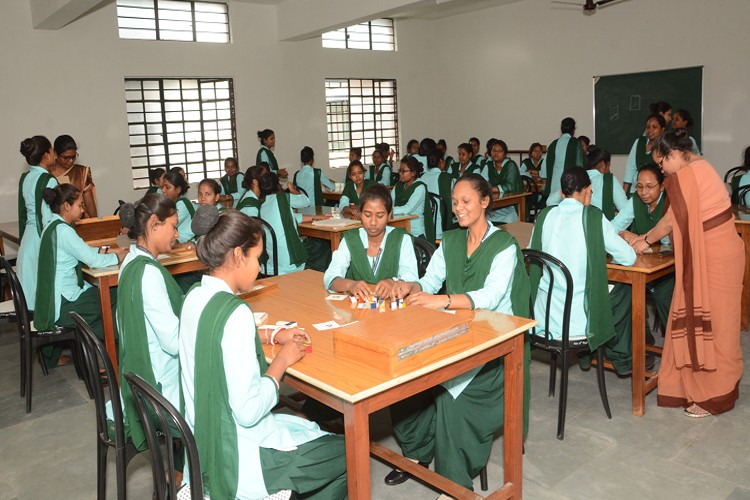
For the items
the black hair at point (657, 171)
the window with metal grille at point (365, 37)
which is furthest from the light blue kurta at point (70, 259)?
the window with metal grille at point (365, 37)

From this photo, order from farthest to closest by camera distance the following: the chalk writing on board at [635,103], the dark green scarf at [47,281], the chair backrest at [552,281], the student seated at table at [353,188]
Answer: the chalk writing on board at [635,103] → the student seated at table at [353,188] → the dark green scarf at [47,281] → the chair backrest at [552,281]

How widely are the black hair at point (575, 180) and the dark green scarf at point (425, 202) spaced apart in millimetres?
2457

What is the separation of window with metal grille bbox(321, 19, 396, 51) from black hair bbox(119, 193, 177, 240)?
26.7 feet

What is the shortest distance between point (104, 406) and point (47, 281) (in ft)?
5.09

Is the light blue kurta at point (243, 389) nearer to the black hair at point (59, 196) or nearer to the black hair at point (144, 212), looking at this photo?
the black hair at point (144, 212)

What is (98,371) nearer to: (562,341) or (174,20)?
(562,341)

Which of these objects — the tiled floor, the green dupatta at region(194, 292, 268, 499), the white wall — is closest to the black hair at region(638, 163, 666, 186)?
the tiled floor

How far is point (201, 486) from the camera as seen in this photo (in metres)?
1.71

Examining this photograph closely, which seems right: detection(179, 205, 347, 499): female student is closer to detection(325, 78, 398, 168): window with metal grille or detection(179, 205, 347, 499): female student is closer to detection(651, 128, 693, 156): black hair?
detection(651, 128, 693, 156): black hair

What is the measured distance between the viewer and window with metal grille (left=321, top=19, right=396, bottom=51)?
10.3 metres

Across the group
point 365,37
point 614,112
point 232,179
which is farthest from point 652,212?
point 365,37

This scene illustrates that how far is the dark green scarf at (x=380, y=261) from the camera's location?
2.86m

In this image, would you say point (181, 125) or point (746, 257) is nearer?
point (746, 257)

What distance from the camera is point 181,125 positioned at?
8930 millimetres
